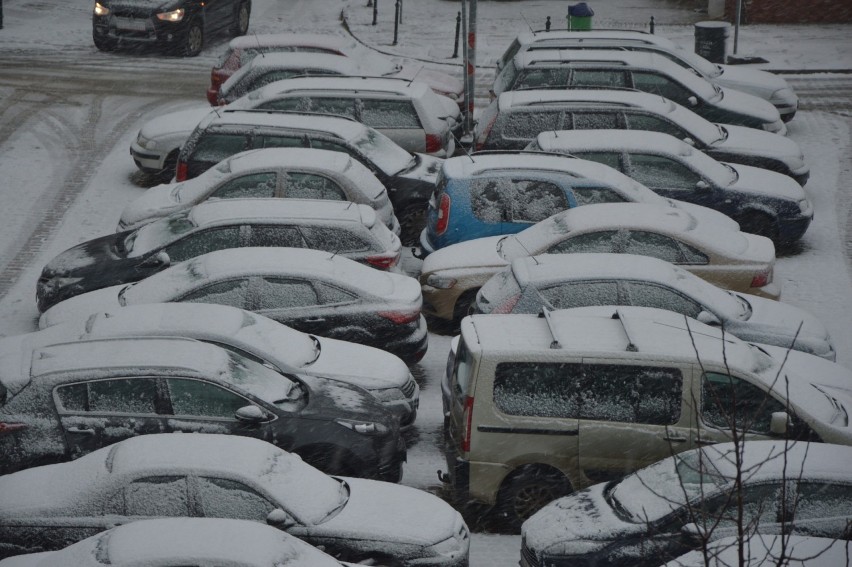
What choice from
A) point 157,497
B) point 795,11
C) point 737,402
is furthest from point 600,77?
point 795,11

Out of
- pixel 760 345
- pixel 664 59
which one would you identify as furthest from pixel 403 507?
pixel 664 59

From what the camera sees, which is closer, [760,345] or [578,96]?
[760,345]

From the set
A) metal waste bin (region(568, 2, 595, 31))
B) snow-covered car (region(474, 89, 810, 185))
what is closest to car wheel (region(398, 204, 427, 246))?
snow-covered car (region(474, 89, 810, 185))

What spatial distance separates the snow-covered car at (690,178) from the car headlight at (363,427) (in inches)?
231

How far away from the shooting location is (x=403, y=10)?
3034 centimetres

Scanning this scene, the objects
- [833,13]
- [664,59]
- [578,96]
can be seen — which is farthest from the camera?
[833,13]

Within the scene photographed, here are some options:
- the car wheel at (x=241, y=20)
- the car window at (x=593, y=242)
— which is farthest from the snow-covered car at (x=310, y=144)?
the car wheel at (x=241, y=20)

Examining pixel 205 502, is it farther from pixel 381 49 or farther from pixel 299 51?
pixel 381 49

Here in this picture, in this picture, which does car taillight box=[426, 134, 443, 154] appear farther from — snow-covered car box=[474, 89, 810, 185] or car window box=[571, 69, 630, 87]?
car window box=[571, 69, 630, 87]

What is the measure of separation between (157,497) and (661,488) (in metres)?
3.46

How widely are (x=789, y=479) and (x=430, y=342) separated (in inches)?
220

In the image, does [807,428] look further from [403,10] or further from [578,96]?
[403,10]

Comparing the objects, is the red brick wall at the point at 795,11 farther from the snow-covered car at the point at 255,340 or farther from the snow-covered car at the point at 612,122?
the snow-covered car at the point at 255,340

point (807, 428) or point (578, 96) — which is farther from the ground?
point (578, 96)
